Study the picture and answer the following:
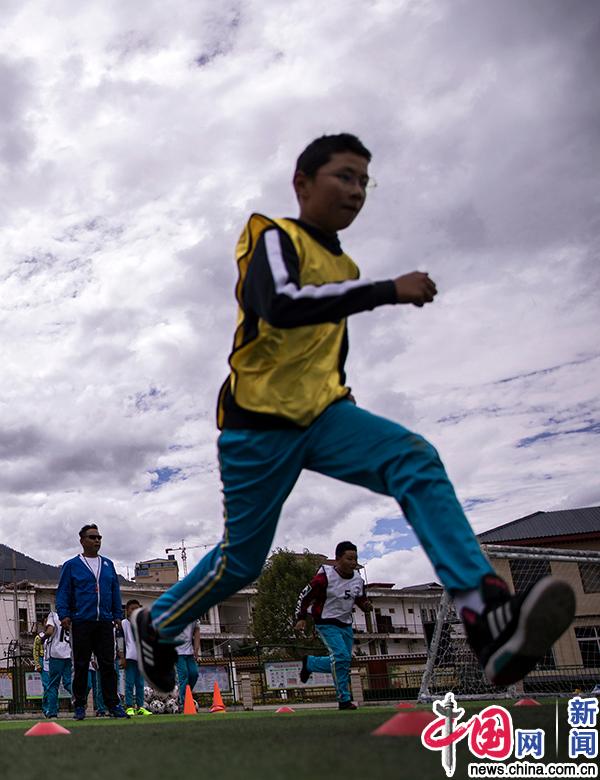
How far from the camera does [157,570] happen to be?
96.9 metres

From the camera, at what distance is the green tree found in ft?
184

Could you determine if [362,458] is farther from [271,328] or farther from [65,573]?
[65,573]

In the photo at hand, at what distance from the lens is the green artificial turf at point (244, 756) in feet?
8.11

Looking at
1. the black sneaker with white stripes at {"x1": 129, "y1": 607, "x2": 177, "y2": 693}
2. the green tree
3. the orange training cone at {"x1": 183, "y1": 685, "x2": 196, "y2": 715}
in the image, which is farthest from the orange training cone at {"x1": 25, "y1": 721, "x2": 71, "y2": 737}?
the green tree

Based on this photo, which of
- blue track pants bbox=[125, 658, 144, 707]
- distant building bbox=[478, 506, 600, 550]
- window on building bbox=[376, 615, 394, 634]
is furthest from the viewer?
window on building bbox=[376, 615, 394, 634]

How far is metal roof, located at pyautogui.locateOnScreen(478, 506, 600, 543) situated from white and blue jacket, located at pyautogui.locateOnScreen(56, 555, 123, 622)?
141ft

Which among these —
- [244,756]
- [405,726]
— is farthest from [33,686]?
[244,756]

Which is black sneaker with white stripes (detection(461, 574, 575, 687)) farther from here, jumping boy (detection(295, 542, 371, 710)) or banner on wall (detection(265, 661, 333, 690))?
banner on wall (detection(265, 661, 333, 690))

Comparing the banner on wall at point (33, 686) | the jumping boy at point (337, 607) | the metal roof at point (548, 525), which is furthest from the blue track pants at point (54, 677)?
the metal roof at point (548, 525)

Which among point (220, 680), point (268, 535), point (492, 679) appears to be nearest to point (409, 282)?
point (268, 535)

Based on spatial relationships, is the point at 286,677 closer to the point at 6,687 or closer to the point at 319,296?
the point at 6,687

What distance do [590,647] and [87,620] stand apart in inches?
435

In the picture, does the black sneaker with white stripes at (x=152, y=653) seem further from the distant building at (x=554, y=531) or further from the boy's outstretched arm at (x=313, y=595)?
the distant building at (x=554, y=531)

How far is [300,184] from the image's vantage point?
3971 millimetres
